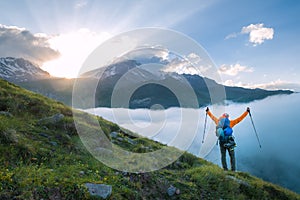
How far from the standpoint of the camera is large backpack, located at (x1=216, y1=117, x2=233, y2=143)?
14211 millimetres

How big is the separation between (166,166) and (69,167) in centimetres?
492

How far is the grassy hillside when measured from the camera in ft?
19.9

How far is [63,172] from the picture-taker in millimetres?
6895

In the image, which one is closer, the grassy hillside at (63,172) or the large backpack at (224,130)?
the grassy hillside at (63,172)

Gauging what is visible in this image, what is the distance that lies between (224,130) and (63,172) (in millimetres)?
10197

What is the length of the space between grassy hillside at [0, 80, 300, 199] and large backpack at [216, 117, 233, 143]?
320 centimetres

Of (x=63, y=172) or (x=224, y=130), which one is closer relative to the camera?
(x=63, y=172)

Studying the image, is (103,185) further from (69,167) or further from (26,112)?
(26,112)

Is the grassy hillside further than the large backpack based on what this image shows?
No

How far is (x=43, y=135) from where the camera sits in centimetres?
936

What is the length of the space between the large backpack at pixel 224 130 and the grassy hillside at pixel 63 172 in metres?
3.20

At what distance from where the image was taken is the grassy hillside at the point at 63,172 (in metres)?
6.06

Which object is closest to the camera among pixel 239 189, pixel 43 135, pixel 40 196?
pixel 40 196

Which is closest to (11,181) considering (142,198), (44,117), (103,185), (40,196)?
(40,196)
